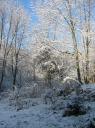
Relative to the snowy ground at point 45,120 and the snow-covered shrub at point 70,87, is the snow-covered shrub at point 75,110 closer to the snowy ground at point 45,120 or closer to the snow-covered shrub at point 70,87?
the snowy ground at point 45,120

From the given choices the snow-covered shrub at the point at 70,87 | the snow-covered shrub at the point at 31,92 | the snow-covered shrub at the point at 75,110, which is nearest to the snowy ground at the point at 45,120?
the snow-covered shrub at the point at 75,110

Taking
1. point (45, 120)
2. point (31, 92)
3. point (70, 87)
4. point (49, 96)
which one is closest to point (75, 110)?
point (45, 120)

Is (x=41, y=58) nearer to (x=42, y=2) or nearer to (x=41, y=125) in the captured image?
(x=42, y=2)

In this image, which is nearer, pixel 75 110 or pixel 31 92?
pixel 75 110

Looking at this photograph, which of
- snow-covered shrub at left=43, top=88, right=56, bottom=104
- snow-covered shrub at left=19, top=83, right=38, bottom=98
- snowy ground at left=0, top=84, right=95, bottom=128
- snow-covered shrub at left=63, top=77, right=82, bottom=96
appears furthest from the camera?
snow-covered shrub at left=19, top=83, right=38, bottom=98

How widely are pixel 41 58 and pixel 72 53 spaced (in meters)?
9.36

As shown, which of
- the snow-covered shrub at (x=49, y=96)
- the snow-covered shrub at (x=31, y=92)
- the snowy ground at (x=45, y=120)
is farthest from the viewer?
the snow-covered shrub at (x=31, y=92)

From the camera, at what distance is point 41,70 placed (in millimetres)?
37969

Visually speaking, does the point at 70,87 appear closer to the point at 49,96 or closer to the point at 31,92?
the point at 49,96

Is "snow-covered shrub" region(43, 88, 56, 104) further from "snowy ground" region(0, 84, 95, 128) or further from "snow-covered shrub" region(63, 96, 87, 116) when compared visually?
"snow-covered shrub" region(63, 96, 87, 116)

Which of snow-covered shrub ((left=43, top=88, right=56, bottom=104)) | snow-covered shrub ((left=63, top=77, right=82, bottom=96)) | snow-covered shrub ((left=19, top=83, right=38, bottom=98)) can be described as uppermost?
snow-covered shrub ((left=63, top=77, right=82, bottom=96))

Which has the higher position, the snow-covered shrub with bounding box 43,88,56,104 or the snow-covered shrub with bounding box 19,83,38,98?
the snow-covered shrub with bounding box 43,88,56,104

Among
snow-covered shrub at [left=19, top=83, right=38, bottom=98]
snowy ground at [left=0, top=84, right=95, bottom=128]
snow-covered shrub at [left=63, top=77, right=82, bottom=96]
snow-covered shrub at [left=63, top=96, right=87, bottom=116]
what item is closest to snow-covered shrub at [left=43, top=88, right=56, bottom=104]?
snow-covered shrub at [left=63, top=77, right=82, bottom=96]

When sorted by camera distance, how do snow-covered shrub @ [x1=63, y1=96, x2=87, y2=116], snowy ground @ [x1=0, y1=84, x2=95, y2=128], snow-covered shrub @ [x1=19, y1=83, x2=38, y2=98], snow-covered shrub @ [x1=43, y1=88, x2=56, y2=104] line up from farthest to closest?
snow-covered shrub @ [x1=19, y1=83, x2=38, y2=98], snow-covered shrub @ [x1=43, y1=88, x2=56, y2=104], snow-covered shrub @ [x1=63, y1=96, x2=87, y2=116], snowy ground @ [x1=0, y1=84, x2=95, y2=128]
